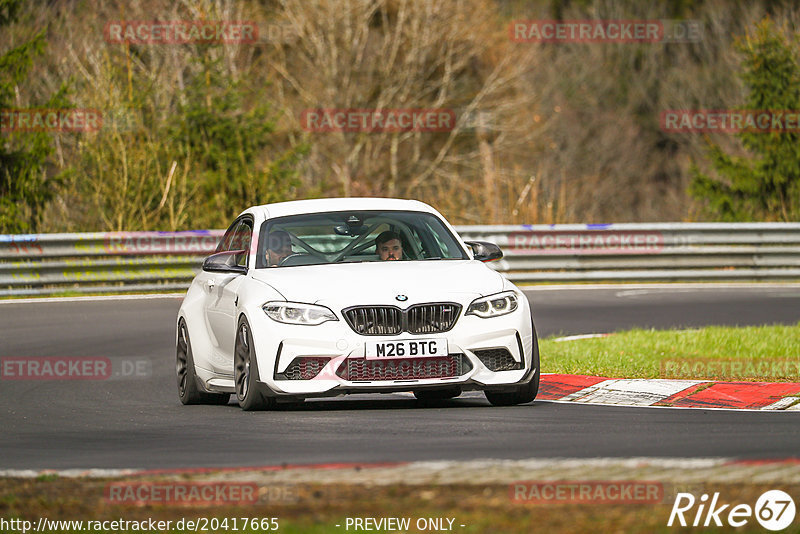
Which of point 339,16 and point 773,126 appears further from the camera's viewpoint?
point 339,16

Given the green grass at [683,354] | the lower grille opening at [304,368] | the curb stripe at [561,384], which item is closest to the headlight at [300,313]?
the lower grille opening at [304,368]

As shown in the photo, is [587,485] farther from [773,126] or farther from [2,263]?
[773,126]

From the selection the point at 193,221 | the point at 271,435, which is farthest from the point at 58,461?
the point at 193,221

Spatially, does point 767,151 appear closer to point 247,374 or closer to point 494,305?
point 494,305

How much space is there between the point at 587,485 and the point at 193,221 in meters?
21.7

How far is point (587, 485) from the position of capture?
6.39 m

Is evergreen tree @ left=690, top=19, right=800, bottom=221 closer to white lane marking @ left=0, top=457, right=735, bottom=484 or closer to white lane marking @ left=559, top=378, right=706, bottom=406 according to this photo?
white lane marking @ left=559, top=378, right=706, bottom=406

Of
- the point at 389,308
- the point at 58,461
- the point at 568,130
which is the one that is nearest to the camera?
the point at 58,461

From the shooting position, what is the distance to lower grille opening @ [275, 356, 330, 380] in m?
10.0

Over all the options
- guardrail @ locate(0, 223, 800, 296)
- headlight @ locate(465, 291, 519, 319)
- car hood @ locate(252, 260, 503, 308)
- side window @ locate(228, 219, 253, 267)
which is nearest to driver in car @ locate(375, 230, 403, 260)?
car hood @ locate(252, 260, 503, 308)

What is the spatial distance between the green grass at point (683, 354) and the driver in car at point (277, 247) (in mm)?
2891

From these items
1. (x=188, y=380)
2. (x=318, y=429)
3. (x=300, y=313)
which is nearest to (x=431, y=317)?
(x=300, y=313)

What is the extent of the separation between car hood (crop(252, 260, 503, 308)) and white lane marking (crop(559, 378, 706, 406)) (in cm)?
145

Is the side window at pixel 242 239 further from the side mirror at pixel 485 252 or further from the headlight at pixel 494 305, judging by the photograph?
the headlight at pixel 494 305
